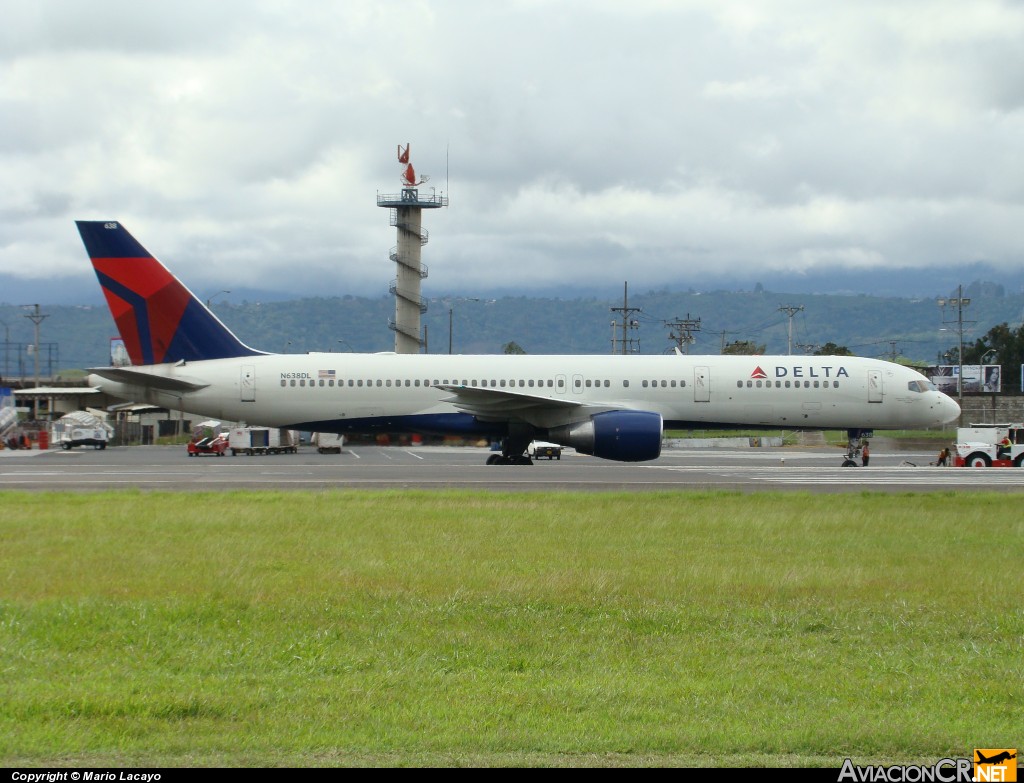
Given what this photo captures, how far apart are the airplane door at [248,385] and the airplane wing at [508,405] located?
5.94 metres

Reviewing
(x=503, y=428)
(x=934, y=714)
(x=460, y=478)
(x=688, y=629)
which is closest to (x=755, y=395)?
(x=503, y=428)

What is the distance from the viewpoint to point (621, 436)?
102 feet

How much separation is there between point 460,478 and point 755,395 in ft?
35.5

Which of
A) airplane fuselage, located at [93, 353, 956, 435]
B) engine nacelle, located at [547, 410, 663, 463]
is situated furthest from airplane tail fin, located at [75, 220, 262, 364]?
engine nacelle, located at [547, 410, 663, 463]

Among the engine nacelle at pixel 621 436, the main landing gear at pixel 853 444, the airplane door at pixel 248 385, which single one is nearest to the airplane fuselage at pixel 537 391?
the airplane door at pixel 248 385

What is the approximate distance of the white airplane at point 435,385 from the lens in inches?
1313

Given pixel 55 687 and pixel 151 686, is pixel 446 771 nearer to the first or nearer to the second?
pixel 151 686

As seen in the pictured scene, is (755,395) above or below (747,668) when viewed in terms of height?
above

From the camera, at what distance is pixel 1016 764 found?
6.09m

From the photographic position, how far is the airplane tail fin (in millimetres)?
33312

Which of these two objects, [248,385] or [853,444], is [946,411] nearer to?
[853,444]

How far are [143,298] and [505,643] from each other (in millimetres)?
27184

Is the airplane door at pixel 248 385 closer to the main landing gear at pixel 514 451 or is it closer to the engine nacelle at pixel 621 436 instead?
the main landing gear at pixel 514 451

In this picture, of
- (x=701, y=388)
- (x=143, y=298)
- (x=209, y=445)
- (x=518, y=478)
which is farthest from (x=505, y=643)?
(x=209, y=445)
